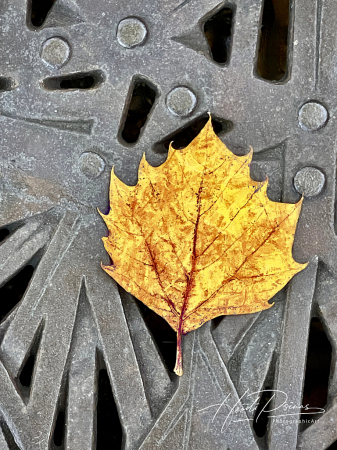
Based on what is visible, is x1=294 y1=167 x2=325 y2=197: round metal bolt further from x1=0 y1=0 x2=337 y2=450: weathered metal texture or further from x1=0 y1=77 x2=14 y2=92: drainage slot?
x1=0 y1=77 x2=14 y2=92: drainage slot

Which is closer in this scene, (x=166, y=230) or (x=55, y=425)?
(x=166, y=230)

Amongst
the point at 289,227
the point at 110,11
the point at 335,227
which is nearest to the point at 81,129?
the point at 110,11

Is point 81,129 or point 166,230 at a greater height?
point 81,129

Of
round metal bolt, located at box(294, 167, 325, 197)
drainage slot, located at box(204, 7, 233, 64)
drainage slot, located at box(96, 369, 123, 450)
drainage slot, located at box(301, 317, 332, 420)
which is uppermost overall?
drainage slot, located at box(204, 7, 233, 64)

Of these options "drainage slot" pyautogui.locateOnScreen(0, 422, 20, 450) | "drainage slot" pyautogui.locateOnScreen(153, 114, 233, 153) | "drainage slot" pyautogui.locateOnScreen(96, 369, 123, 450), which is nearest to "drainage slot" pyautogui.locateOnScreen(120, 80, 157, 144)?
"drainage slot" pyautogui.locateOnScreen(153, 114, 233, 153)

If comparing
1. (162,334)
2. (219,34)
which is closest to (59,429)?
(162,334)

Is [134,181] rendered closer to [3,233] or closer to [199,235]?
[199,235]

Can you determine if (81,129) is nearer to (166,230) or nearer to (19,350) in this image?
(166,230)
